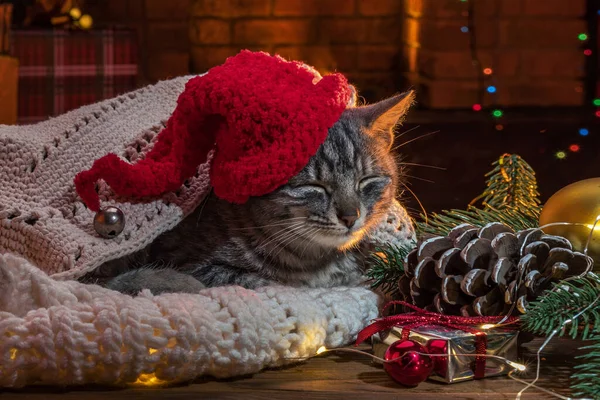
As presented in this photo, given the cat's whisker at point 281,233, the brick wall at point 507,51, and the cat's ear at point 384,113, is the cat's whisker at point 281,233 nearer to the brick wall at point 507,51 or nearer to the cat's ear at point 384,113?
the cat's ear at point 384,113

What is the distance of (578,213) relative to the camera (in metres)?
0.95

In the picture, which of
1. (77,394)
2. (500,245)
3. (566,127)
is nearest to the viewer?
(77,394)

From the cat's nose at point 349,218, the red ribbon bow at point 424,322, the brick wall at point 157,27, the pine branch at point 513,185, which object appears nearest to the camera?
the red ribbon bow at point 424,322

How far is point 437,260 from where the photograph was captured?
92 centimetres

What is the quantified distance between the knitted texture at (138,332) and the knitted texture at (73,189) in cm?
11

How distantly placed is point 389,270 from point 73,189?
0.44 metres

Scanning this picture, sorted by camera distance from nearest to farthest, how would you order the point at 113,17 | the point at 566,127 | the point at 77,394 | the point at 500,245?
1. the point at 77,394
2. the point at 500,245
3. the point at 566,127
4. the point at 113,17

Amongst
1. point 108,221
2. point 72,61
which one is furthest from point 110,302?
point 72,61

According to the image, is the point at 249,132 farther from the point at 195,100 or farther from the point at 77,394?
the point at 77,394

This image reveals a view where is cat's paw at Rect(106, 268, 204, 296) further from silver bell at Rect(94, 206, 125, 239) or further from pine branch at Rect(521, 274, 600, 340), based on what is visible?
pine branch at Rect(521, 274, 600, 340)

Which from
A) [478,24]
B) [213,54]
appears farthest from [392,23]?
[213,54]

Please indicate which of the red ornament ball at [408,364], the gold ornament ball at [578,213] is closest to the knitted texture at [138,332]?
the red ornament ball at [408,364]

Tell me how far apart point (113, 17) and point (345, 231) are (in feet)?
7.03

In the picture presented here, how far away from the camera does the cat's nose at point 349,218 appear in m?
0.97
